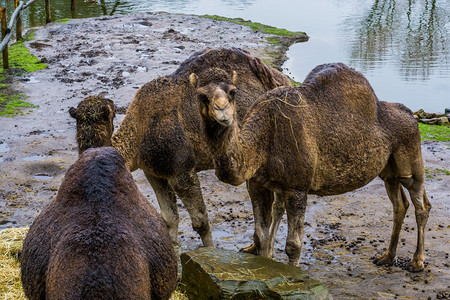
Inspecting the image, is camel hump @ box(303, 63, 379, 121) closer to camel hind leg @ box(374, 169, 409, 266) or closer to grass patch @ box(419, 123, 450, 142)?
camel hind leg @ box(374, 169, 409, 266)

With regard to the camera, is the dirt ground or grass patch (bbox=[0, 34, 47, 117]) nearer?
the dirt ground

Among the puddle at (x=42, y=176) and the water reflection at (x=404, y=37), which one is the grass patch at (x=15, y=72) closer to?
the puddle at (x=42, y=176)

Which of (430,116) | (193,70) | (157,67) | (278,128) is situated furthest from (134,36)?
(278,128)

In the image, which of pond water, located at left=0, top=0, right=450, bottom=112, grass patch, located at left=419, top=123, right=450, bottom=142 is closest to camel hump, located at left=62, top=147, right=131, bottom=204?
grass patch, located at left=419, top=123, right=450, bottom=142

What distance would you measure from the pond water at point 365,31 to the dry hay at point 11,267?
12.9m

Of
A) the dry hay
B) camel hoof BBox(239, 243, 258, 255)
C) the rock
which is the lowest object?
camel hoof BBox(239, 243, 258, 255)

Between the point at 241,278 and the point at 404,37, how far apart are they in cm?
2322

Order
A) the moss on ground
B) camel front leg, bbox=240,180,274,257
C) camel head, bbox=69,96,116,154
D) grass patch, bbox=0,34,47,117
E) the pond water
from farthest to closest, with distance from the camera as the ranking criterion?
the moss on ground, the pond water, grass patch, bbox=0,34,47,117, camel front leg, bbox=240,180,274,257, camel head, bbox=69,96,116,154

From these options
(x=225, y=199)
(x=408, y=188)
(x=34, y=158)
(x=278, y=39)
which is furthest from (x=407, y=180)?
(x=278, y=39)

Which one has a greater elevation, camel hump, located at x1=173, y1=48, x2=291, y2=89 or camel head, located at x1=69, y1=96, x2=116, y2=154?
camel hump, located at x1=173, y1=48, x2=291, y2=89

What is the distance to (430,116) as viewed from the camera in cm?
1580

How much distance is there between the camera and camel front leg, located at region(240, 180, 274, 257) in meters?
6.86

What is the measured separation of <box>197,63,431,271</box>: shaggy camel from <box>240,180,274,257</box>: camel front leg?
A: 12mm

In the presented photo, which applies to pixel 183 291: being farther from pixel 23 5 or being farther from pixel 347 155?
pixel 23 5
